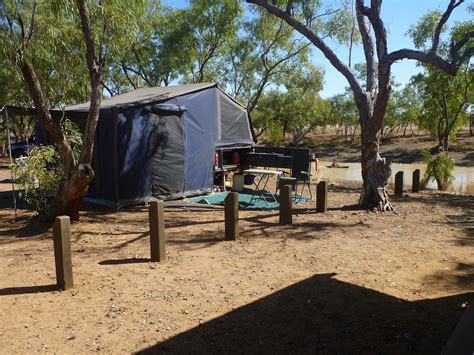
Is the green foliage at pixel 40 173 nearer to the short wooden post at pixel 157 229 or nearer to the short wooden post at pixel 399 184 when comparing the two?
the short wooden post at pixel 157 229

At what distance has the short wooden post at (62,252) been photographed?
431 centimetres

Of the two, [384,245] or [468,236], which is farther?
[468,236]

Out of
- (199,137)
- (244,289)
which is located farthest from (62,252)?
(199,137)

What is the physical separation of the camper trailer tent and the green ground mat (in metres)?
0.40

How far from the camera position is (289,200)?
23.0 feet

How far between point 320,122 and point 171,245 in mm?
36461

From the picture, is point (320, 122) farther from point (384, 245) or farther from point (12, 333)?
point (12, 333)

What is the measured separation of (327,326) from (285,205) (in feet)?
11.6

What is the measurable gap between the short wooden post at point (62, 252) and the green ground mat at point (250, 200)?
4.80 m

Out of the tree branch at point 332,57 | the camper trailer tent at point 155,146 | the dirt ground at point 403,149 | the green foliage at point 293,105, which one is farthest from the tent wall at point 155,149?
the dirt ground at point 403,149

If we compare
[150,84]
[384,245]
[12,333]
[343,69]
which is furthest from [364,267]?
[150,84]

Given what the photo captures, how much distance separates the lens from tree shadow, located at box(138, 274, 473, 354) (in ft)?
10.6

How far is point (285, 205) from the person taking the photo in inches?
277

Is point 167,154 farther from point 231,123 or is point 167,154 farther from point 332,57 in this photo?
point 332,57
